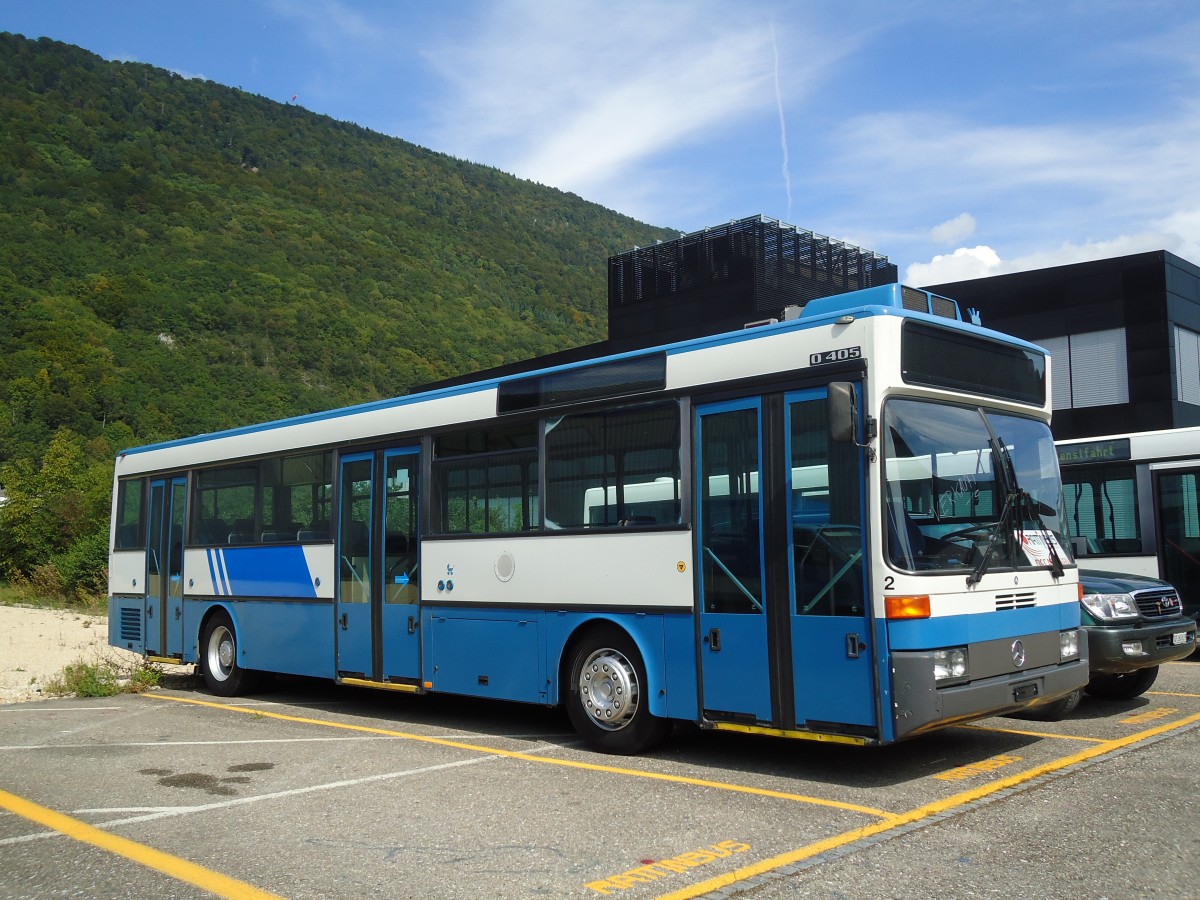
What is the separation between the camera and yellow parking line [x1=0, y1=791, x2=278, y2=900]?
17.7 ft

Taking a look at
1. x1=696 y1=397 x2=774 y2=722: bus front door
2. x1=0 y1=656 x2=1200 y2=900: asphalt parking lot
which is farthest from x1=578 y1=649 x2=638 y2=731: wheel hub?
x1=696 y1=397 x2=774 y2=722: bus front door

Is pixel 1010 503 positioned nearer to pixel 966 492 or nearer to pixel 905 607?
pixel 966 492

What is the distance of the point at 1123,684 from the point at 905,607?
5.16 meters

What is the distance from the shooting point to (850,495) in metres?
7.41

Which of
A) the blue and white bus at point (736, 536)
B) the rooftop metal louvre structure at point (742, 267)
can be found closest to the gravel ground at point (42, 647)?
the blue and white bus at point (736, 536)

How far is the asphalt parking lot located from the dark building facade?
76.0 feet

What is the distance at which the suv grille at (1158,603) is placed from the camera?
10.4 metres

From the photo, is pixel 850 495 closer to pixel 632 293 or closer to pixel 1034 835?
pixel 1034 835

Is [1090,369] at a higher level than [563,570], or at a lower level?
higher

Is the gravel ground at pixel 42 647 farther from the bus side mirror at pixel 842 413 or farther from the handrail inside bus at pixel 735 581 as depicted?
the bus side mirror at pixel 842 413

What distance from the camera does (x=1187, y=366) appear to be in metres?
32.4

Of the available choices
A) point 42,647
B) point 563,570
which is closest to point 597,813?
point 563,570

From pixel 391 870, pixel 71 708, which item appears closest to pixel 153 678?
pixel 71 708

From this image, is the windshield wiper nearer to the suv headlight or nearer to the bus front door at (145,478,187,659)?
the suv headlight
